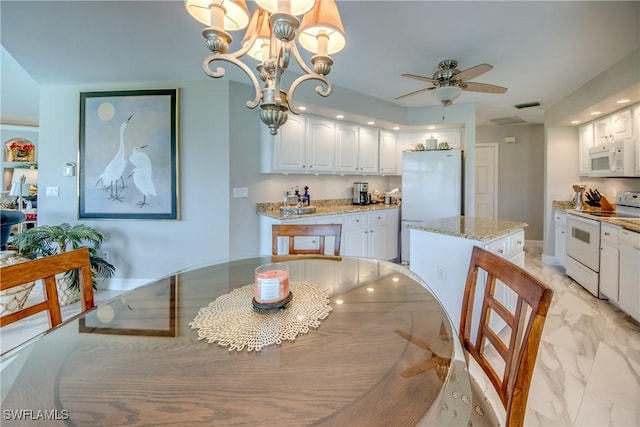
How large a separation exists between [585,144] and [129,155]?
6009 mm

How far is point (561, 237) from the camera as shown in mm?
3895

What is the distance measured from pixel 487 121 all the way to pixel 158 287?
5.83m

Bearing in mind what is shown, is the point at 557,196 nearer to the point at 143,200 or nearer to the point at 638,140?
the point at 638,140

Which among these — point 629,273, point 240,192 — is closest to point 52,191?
point 240,192

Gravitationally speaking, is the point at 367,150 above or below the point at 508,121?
below

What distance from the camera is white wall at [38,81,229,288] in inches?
119

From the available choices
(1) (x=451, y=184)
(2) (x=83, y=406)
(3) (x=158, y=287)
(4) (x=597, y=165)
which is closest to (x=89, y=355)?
(2) (x=83, y=406)

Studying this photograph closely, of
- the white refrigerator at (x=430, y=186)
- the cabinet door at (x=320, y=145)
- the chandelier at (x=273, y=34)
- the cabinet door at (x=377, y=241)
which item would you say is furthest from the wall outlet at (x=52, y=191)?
the white refrigerator at (x=430, y=186)

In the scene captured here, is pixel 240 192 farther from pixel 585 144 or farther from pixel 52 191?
pixel 585 144

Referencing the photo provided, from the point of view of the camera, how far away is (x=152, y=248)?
10.3 ft

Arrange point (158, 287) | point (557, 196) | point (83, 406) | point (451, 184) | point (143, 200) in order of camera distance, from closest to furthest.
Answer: point (83, 406) → point (158, 287) → point (143, 200) → point (451, 184) → point (557, 196)

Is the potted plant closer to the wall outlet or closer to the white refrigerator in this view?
the wall outlet

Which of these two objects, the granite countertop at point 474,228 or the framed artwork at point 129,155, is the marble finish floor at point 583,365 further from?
the framed artwork at point 129,155

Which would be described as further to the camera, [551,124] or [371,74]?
[551,124]
